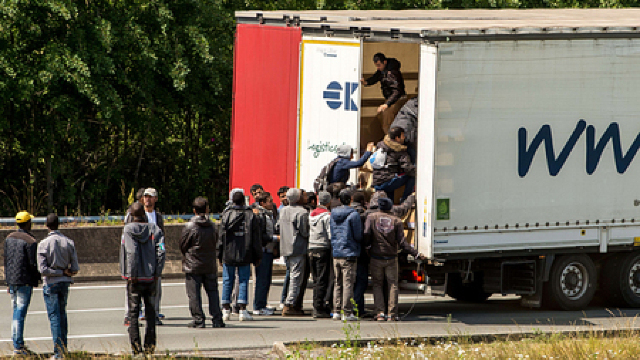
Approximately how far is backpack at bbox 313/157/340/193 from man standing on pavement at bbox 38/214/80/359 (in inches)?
175

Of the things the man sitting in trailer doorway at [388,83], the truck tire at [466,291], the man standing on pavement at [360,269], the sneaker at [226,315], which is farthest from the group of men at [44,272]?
the truck tire at [466,291]

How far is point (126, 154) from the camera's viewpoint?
23.3 metres

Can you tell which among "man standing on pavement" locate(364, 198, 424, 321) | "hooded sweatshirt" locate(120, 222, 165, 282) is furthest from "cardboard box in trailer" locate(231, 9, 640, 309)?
"hooded sweatshirt" locate(120, 222, 165, 282)

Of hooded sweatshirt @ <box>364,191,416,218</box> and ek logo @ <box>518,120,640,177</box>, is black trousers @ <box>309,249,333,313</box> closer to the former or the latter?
hooded sweatshirt @ <box>364,191,416,218</box>

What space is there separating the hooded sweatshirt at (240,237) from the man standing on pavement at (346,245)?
102 centimetres

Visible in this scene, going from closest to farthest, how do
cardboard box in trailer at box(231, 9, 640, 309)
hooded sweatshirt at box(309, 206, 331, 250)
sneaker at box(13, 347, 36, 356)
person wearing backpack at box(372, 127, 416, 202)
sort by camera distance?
1. sneaker at box(13, 347, 36, 356)
2. cardboard box in trailer at box(231, 9, 640, 309)
3. hooded sweatshirt at box(309, 206, 331, 250)
4. person wearing backpack at box(372, 127, 416, 202)

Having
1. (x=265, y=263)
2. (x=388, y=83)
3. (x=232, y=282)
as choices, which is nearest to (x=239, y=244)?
(x=232, y=282)

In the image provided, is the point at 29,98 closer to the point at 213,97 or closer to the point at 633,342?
the point at 213,97

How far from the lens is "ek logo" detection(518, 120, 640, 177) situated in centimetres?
1249

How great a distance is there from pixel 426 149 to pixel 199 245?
10.1ft

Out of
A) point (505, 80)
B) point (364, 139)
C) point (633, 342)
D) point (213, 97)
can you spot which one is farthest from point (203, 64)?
point (633, 342)

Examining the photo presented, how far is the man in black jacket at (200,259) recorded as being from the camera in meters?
11.6

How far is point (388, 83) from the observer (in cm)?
1480

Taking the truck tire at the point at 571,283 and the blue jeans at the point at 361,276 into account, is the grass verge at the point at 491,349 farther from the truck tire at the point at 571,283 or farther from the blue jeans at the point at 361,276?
the truck tire at the point at 571,283
